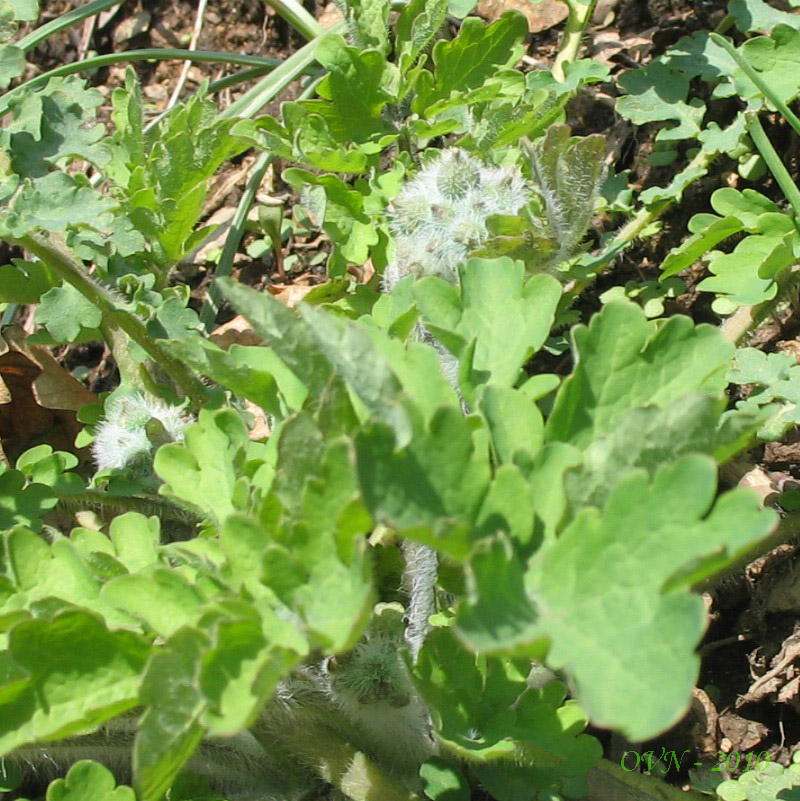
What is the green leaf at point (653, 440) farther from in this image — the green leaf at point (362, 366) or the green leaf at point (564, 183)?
the green leaf at point (564, 183)

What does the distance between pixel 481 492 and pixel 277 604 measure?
Result: 432 millimetres

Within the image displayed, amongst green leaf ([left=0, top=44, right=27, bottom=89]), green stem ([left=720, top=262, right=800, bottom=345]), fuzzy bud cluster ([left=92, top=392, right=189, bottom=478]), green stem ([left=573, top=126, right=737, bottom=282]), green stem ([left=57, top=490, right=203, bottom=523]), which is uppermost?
green leaf ([left=0, top=44, right=27, bottom=89])

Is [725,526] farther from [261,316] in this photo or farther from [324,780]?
[324,780]

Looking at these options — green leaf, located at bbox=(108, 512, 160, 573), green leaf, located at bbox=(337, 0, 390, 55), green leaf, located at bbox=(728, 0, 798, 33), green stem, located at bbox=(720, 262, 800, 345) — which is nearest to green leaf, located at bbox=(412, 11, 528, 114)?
green leaf, located at bbox=(337, 0, 390, 55)

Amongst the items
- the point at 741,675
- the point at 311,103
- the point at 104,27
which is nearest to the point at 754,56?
the point at 311,103

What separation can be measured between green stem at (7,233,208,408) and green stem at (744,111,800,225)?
6.01 feet

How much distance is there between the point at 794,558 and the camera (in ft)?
9.61

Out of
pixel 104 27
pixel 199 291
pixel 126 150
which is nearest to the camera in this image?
pixel 126 150

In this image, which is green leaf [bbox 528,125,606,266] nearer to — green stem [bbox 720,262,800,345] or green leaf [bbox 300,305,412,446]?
green stem [bbox 720,262,800,345]

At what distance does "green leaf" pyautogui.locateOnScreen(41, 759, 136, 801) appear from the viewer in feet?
7.07

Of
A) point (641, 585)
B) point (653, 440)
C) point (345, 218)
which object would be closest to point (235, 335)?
point (345, 218)

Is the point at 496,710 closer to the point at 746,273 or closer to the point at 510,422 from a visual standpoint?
the point at 510,422

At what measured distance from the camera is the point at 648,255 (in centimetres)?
366

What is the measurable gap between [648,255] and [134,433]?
1.94 m
